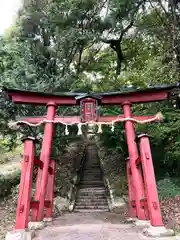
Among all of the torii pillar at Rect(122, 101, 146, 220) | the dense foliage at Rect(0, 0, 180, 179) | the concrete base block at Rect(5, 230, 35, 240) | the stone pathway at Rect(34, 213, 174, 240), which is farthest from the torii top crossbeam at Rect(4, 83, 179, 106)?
the concrete base block at Rect(5, 230, 35, 240)

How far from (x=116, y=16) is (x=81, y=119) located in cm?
815

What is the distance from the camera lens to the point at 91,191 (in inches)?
466

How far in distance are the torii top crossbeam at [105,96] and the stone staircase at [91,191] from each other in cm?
461

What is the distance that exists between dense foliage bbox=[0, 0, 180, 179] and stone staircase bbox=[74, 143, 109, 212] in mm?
2050

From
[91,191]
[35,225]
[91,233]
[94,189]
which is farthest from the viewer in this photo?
[94,189]

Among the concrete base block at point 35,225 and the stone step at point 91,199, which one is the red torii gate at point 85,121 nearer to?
the concrete base block at point 35,225

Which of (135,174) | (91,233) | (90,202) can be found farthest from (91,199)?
(91,233)

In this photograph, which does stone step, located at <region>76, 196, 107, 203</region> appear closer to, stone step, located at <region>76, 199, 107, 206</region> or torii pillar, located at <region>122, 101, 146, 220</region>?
stone step, located at <region>76, 199, 107, 206</region>

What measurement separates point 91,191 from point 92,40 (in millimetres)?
8059

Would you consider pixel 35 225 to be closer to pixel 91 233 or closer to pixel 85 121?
pixel 91 233

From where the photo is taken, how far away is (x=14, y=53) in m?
11.6

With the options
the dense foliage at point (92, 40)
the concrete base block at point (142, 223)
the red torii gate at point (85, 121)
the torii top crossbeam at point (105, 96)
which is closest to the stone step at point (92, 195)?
the dense foliage at point (92, 40)

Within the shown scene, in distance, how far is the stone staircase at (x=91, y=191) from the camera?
10523 millimetres

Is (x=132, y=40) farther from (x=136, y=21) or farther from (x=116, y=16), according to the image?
(x=116, y=16)
